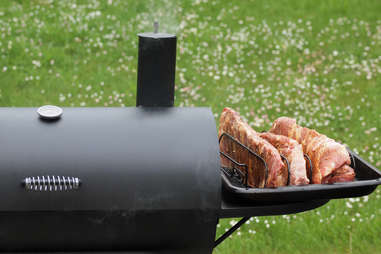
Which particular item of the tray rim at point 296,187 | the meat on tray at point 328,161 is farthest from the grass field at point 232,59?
the tray rim at point 296,187

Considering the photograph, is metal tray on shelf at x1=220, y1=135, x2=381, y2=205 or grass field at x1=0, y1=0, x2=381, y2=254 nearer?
metal tray on shelf at x1=220, y1=135, x2=381, y2=205

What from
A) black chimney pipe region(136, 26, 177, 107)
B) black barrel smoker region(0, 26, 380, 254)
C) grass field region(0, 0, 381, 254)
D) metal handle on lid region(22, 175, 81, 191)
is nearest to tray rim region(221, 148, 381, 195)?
black barrel smoker region(0, 26, 380, 254)

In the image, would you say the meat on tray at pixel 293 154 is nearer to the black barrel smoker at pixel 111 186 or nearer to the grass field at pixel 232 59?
the black barrel smoker at pixel 111 186

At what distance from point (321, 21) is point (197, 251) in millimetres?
5851

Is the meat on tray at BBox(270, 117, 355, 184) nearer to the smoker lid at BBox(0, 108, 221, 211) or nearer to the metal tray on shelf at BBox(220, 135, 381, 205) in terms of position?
the metal tray on shelf at BBox(220, 135, 381, 205)

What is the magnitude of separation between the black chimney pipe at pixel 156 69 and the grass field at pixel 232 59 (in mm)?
2366

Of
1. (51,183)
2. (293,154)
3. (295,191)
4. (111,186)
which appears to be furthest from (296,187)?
(51,183)

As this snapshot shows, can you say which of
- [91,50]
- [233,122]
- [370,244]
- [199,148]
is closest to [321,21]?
[91,50]

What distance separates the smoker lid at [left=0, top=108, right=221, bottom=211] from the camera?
270 centimetres

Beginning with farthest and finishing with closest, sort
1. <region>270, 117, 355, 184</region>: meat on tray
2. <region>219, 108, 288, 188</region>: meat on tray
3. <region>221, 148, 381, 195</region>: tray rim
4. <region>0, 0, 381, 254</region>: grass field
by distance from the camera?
<region>0, 0, 381, 254</region>: grass field, <region>270, 117, 355, 184</region>: meat on tray, <region>219, 108, 288, 188</region>: meat on tray, <region>221, 148, 381, 195</region>: tray rim

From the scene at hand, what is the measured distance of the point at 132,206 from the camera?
275cm

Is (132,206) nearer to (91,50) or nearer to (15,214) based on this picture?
(15,214)

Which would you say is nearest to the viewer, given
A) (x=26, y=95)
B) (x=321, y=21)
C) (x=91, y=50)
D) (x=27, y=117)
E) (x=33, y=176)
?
(x=33, y=176)

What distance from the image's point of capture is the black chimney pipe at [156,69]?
3.14 metres
